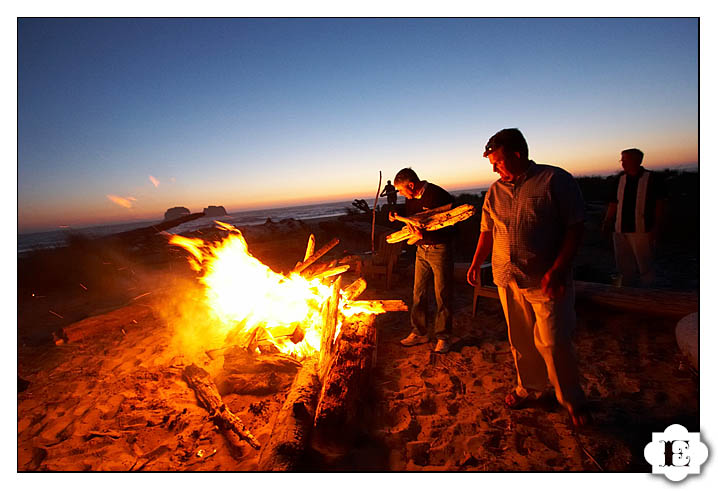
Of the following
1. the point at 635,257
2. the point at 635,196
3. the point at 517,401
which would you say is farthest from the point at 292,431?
the point at 635,257

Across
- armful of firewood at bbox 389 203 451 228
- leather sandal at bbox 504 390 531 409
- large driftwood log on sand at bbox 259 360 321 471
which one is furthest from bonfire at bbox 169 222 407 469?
leather sandal at bbox 504 390 531 409

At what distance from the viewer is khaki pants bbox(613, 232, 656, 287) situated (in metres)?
4.13

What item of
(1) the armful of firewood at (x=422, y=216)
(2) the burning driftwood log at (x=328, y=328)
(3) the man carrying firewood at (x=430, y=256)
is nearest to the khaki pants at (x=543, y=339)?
(3) the man carrying firewood at (x=430, y=256)

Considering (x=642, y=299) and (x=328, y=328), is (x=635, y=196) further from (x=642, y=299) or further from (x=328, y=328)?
(x=328, y=328)

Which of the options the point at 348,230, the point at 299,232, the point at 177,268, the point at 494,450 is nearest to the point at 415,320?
the point at 494,450

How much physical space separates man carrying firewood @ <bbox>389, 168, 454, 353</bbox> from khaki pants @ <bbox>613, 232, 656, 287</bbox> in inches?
90.4

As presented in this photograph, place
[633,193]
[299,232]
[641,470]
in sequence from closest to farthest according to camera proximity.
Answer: [641,470], [633,193], [299,232]

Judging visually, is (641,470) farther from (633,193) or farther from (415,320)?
(633,193)

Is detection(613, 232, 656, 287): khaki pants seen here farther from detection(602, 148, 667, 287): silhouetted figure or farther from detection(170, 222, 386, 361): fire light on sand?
detection(170, 222, 386, 361): fire light on sand

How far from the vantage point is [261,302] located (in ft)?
14.4

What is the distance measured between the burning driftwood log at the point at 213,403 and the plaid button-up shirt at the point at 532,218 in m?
2.40

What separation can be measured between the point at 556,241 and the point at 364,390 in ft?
6.79

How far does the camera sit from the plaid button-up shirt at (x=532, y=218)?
231cm
